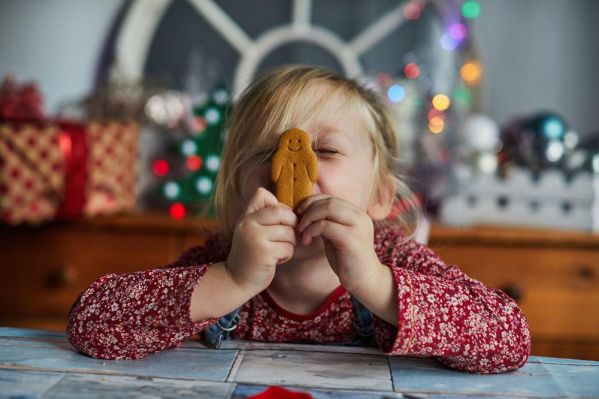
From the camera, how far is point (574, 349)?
196cm

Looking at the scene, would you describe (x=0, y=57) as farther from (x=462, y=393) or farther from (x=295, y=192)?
(x=462, y=393)

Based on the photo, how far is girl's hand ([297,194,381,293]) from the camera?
2.64ft

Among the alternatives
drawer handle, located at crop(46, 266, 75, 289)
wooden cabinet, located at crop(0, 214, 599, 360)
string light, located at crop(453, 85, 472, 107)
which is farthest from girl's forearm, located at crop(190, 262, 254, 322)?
string light, located at crop(453, 85, 472, 107)

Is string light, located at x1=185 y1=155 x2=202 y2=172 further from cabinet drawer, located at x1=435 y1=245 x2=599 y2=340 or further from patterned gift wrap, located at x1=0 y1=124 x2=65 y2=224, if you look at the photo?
cabinet drawer, located at x1=435 y1=245 x2=599 y2=340

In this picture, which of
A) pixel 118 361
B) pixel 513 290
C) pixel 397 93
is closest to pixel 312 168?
pixel 118 361

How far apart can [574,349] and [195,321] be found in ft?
4.85

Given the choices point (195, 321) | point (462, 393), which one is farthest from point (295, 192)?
point (462, 393)

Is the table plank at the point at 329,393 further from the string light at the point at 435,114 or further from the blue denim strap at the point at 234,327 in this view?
the string light at the point at 435,114

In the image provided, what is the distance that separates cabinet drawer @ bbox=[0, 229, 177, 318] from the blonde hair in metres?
0.86

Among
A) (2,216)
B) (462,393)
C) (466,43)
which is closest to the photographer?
(462,393)

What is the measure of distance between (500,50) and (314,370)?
83.6 inches

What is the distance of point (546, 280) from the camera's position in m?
1.95

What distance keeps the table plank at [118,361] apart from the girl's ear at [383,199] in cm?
41

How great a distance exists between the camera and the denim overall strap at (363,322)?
40.5 inches
